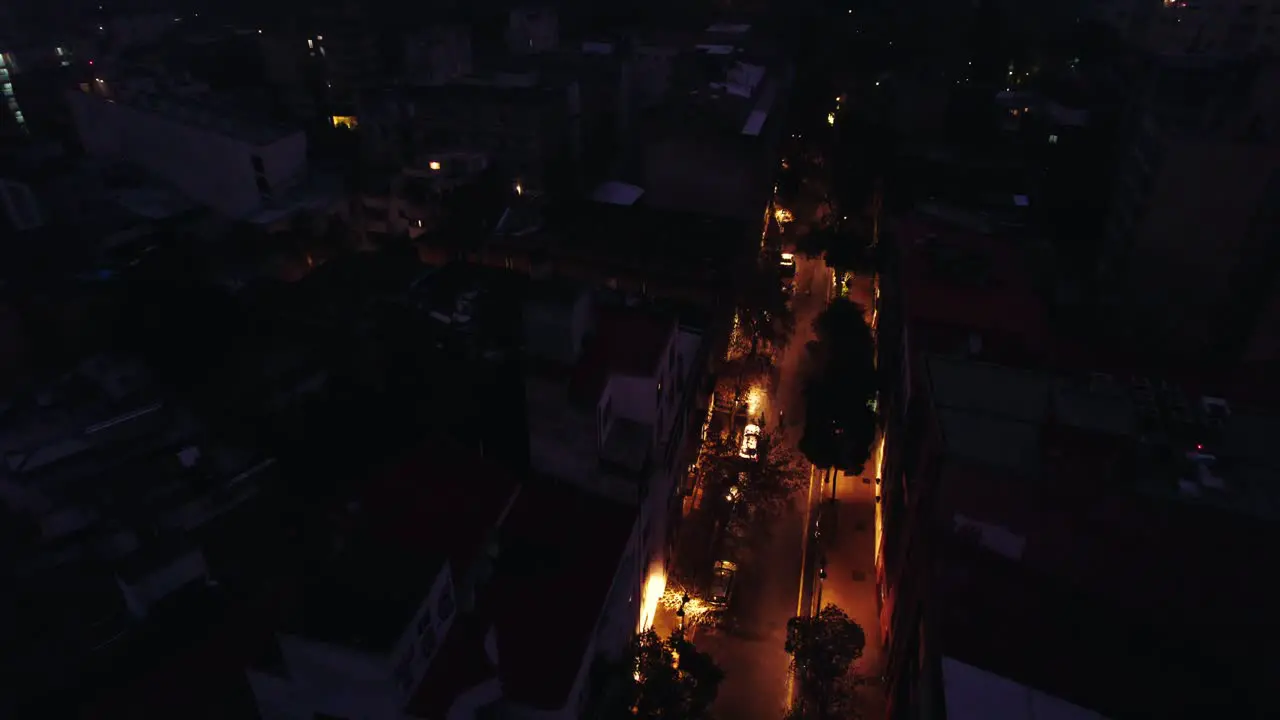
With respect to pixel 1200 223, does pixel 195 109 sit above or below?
above

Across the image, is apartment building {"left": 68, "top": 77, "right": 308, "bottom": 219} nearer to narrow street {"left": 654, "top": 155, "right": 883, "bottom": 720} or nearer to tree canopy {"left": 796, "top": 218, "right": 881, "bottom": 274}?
tree canopy {"left": 796, "top": 218, "right": 881, "bottom": 274}

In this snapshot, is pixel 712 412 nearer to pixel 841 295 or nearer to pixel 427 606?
pixel 841 295

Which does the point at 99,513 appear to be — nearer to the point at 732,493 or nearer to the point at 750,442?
the point at 732,493

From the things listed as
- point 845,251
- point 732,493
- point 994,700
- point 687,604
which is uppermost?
point 994,700

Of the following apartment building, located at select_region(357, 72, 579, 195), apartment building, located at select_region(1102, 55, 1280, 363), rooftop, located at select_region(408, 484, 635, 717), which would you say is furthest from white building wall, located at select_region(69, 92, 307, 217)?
apartment building, located at select_region(1102, 55, 1280, 363)

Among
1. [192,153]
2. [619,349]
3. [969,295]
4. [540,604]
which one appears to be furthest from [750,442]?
[192,153]

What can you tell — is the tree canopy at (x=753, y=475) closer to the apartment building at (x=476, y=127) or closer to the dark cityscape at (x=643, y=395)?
the dark cityscape at (x=643, y=395)

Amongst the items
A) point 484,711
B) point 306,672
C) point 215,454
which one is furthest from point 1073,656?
point 215,454
